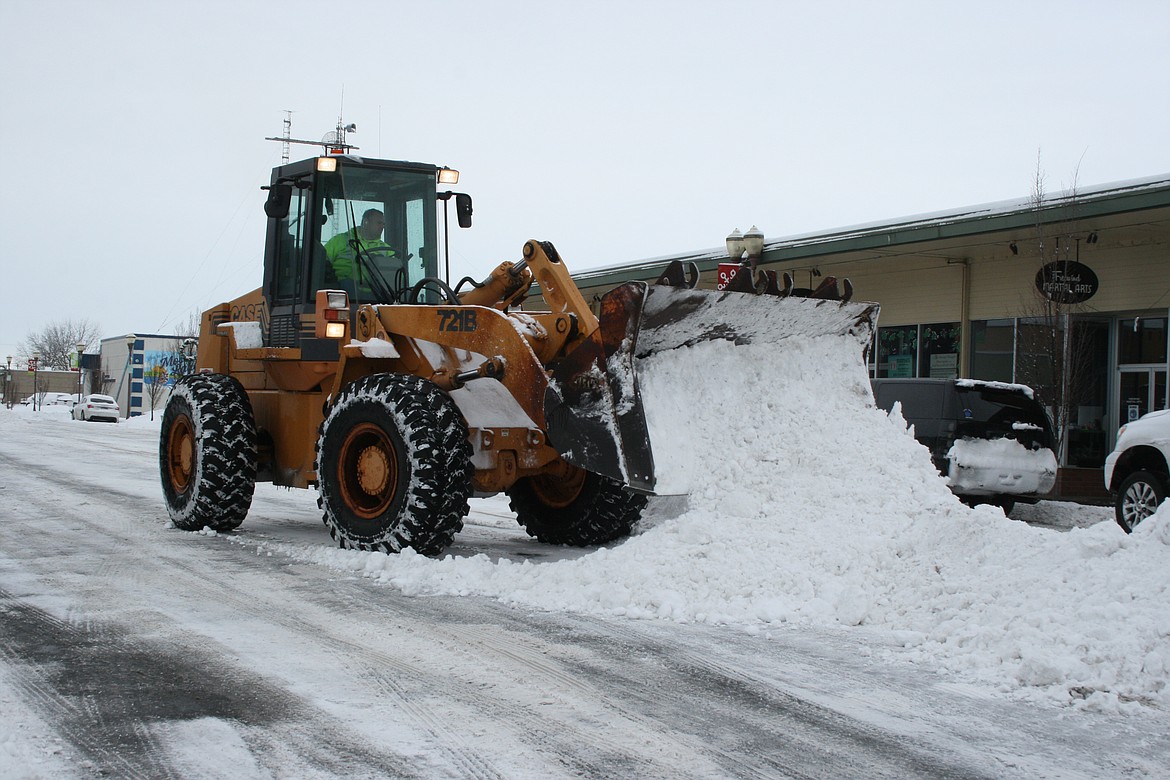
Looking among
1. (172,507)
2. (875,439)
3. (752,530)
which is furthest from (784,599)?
(172,507)

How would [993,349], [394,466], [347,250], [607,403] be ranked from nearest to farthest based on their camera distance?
[607,403] < [394,466] < [347,250] < [993,349]

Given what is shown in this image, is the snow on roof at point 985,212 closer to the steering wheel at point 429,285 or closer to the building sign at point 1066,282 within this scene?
the building sign at point 1066,282

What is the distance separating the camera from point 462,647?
4992mm

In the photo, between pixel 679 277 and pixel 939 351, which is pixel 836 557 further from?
pixel 939 351

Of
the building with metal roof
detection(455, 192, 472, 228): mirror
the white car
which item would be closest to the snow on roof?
the building with metal roof

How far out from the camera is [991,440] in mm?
12281

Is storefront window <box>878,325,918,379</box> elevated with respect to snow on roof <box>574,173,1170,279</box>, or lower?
lower

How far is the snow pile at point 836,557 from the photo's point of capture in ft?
15.9

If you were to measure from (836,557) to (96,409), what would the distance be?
45.4m

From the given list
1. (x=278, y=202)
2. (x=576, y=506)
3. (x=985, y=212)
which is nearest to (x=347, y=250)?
(x=278, y=202)

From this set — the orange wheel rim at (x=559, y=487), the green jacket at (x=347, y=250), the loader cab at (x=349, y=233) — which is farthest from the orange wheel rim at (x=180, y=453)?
the orange wheel rim at (x=559, y=487)

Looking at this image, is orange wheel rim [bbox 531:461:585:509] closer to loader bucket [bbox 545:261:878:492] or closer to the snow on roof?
loader bucket [bbox 545:261:878:492]

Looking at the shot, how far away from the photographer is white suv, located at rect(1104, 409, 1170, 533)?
1060 cm

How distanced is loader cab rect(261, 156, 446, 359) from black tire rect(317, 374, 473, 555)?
48.4 inches
